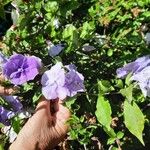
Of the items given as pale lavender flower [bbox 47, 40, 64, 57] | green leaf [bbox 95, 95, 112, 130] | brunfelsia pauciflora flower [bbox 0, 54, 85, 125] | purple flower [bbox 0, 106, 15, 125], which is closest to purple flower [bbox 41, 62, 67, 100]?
brunfelsia pauciflora flower [bbox 0, 54, 85, 125]

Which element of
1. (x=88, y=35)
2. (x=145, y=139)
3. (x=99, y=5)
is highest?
(x=88, y=35)

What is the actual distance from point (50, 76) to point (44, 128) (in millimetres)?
138

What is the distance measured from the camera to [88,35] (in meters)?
1.81

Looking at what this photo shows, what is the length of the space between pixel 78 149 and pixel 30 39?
449 millimetres

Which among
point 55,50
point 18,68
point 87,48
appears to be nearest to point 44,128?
point 18,68

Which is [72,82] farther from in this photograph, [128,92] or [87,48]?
[87,48]

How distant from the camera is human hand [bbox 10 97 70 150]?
1283mm

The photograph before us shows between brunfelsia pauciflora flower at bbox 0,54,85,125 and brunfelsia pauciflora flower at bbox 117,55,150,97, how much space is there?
121 mm

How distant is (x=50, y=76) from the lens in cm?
129

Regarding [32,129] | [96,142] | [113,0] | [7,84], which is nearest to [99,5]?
[113,0]

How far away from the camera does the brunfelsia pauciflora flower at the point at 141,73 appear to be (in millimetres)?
1138

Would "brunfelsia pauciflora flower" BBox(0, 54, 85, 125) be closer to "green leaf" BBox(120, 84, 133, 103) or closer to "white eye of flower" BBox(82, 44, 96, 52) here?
"green leaf" BBox(120, 84, 133, 103)

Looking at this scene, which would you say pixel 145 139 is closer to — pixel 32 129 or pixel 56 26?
pixel 56 26

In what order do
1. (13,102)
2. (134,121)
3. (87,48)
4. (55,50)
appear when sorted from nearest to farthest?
(134,121) < (13,102) < (55,50) < (87,48)
